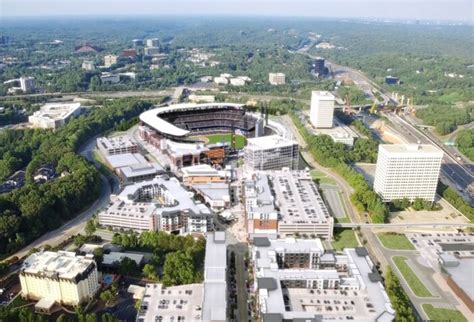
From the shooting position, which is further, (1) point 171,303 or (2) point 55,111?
(2) point 55,111

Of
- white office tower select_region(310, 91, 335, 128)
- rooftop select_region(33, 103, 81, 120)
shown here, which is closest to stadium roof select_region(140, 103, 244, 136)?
white office tower select_region(310, 91, 335, 128)

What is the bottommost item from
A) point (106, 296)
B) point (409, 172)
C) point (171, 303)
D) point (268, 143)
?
point (106, 296)

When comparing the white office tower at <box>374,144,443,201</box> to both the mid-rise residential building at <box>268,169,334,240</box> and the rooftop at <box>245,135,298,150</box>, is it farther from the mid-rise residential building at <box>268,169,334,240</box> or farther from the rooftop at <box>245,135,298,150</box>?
the rooftop at <box>245,135,298,150</box>

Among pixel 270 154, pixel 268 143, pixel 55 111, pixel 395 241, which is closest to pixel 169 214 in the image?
pixel 270 154

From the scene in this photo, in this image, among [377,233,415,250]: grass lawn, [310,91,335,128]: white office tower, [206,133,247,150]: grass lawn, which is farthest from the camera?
[310,91,335,128]: white office tower

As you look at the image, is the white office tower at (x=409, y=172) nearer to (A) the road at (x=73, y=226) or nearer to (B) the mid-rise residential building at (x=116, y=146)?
(A) the road at (x=73, y=226)

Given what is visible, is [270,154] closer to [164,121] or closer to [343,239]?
[343,239]
